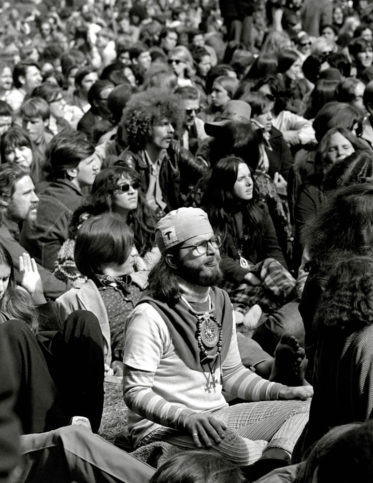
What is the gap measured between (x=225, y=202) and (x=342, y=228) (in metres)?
2.47

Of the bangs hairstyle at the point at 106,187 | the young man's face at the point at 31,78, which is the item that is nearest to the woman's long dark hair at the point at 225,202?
Result: the bangs hairstyle at the point at 106,187

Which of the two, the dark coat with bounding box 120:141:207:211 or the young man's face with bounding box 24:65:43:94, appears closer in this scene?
the dark coat with bounding box 120:141:207:211

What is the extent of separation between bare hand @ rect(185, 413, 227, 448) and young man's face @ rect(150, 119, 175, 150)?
4.63 metres

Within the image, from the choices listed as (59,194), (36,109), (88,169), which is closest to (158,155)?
(88,169)

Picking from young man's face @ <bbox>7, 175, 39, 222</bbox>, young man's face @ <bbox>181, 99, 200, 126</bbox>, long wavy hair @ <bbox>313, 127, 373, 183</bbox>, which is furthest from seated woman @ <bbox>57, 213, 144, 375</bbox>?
young man's face @ <bbox>181, 99, 200, 126</bbox>

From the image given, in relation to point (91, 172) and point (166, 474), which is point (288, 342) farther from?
point (91, 172)

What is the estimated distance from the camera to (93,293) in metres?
5.95

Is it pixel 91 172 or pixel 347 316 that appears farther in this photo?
pixel 91 172

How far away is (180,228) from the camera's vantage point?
15.9 ft

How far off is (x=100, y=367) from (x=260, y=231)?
2.78 meters

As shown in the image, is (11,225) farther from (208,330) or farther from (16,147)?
(208,330)

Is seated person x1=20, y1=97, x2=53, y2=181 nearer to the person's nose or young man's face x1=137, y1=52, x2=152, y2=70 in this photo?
the person's nose

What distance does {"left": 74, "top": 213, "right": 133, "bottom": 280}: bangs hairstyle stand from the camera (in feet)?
19.4

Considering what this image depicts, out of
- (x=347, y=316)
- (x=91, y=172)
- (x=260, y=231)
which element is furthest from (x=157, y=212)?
(x=347, y=316)
